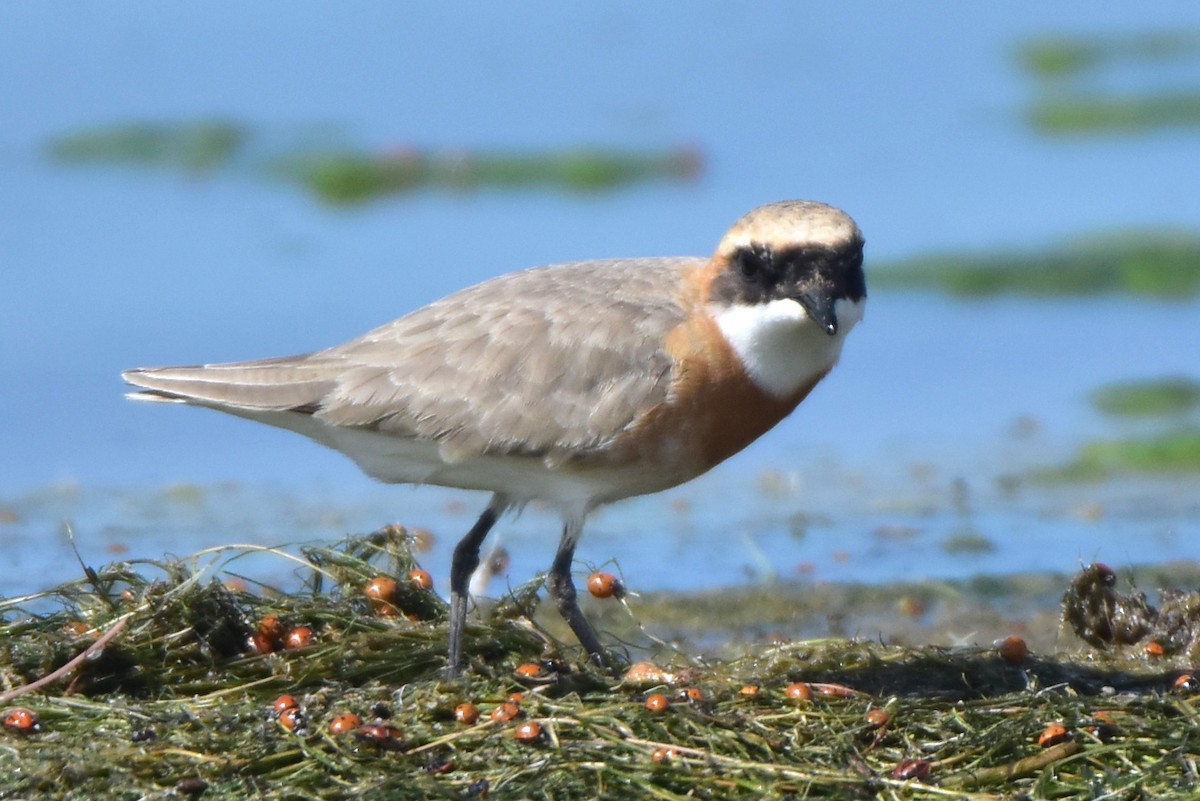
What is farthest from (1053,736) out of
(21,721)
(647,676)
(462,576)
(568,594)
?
(21,721)

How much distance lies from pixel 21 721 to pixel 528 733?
1.60 metres

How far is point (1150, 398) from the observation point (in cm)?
1431

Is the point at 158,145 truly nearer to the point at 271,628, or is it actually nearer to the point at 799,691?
the point at 271,628

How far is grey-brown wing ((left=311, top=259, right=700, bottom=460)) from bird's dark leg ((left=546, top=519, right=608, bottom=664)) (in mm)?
486

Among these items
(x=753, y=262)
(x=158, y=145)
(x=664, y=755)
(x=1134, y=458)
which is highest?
(x=158, y=145)

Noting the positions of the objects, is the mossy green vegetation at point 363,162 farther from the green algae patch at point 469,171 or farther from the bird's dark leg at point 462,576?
the bird's dark leg at point 462,576

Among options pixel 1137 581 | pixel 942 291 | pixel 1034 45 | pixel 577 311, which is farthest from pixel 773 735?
pixel 1034 45

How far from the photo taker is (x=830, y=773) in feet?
19.9

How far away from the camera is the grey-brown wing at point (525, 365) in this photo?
24.2 feet

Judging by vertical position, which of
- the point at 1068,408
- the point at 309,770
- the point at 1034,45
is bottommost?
the point at 309,770

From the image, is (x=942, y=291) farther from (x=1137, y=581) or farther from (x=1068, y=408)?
(x=1137, y=581)

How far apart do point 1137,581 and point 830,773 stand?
4292 mm

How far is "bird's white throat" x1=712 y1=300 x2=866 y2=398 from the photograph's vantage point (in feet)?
23.7

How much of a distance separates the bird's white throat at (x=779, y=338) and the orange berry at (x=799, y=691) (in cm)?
121
